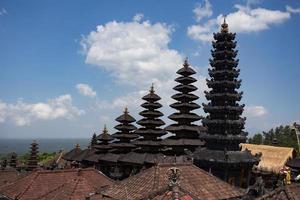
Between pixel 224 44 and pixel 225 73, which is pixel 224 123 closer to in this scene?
pixel 225 73

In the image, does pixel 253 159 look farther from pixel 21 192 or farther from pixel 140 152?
pixel 21 192

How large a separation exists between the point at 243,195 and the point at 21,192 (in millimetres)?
16413

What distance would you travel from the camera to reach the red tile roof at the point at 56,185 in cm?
2752

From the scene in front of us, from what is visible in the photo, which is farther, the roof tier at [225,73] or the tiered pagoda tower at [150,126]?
the tiered pagoda tower at [150,126]

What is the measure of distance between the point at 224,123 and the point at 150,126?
37.7ft

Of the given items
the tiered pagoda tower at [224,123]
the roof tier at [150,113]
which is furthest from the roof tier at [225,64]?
the roof tier at [150,113]

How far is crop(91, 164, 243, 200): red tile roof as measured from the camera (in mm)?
22172

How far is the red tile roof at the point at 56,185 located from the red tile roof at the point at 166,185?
3.25 meters

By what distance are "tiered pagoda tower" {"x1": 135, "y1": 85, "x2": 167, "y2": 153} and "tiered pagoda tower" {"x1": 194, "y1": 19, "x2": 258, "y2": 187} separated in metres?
7.48

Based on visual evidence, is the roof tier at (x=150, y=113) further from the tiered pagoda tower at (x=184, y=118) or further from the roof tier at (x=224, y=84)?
the roof tier at (x=224, y=84)

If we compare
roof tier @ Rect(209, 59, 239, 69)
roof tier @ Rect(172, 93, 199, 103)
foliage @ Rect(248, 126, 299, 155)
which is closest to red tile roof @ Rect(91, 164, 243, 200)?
roof tier @ Rect(209, 59, 239, 69)

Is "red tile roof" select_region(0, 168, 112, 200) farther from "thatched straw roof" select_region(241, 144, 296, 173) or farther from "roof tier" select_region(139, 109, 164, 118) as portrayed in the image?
"thatched straw roof" select_region(241, 144, 296, 173)

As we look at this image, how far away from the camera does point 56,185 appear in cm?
2938

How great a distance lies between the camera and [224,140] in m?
36.8
